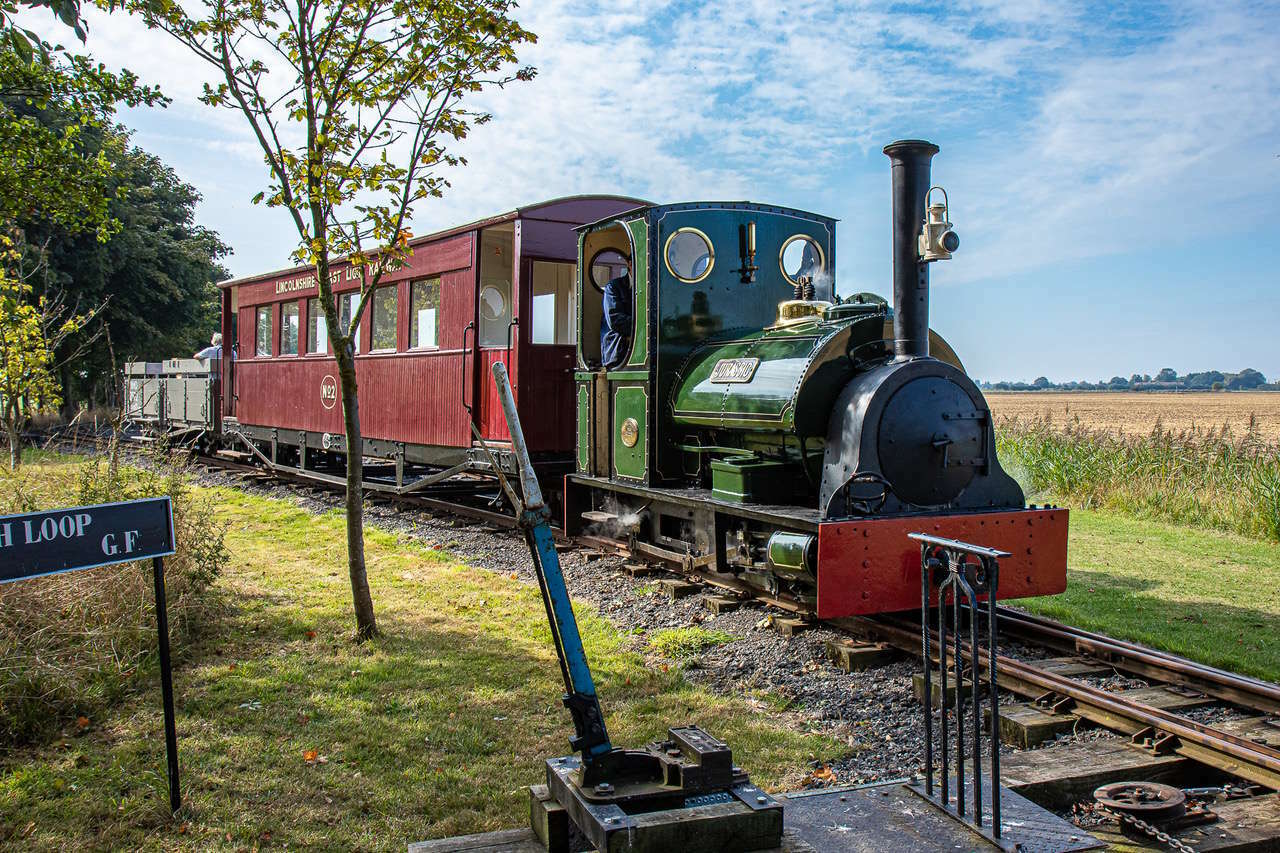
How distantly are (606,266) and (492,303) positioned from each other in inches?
87.7

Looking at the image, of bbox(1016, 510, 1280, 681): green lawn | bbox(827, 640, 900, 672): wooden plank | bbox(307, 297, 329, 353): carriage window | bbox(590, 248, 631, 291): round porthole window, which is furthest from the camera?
bbox(307, 297, 329, 353): carriage window

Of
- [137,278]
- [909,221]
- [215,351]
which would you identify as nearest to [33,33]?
[909,221]

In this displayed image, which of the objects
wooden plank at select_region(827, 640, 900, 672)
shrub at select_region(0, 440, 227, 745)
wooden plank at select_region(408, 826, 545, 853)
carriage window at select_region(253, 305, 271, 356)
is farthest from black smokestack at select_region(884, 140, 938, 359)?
carriage window at select_region(253, 305, 271, 356)

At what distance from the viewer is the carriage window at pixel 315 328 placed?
13.5 m

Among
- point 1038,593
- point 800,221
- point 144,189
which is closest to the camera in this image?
point 1038,593

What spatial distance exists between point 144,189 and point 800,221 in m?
26.2

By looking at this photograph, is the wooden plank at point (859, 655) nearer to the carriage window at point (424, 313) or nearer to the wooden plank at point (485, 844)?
the wooden plank at point (485, 844)

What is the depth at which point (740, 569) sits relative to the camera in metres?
6.57

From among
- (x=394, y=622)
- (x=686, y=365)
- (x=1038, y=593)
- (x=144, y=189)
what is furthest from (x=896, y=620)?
(x=144, y=189)

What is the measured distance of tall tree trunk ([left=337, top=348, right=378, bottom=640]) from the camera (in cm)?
577

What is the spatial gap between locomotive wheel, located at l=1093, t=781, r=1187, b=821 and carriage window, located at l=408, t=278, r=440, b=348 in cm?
871

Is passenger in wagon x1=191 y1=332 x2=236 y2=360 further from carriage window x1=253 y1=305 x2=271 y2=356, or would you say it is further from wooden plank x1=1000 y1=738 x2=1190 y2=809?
wooden plank x1=1000 y1=738 x2=1190 y2=809

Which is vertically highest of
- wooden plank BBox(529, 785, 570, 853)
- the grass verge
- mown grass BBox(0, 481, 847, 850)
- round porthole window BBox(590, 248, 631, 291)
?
round porthole window BBox(590, 248, 631, 291)

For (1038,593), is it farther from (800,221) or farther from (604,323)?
(604,323)
